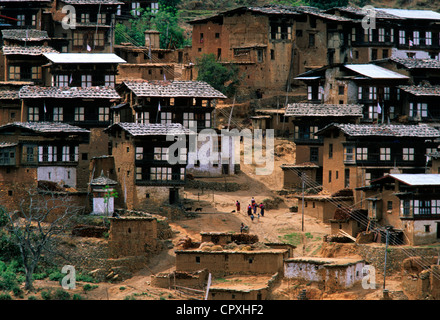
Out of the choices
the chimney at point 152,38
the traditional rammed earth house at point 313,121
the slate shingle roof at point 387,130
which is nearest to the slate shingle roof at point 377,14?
the traditional rammed earth house at point 313,121

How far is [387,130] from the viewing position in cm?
11219

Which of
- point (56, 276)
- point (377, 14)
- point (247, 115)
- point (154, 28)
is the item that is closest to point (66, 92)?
point (247, 115)

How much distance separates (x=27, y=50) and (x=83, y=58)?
6.81 m

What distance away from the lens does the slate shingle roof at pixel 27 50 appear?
419ft

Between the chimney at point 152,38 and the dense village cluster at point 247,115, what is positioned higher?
the chimney at point 152,38

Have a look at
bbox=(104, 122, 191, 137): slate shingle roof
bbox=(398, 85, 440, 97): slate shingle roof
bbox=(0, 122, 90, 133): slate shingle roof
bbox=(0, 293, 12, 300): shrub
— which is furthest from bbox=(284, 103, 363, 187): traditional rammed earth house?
bbox=(0, 293, 12, 300): shrub

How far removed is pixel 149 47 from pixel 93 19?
671 centimetres

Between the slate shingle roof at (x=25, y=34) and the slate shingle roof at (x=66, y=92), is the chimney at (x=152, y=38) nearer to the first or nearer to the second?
the slate shingle roof at (x=25, y=34)

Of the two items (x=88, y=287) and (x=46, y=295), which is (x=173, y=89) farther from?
(x=46, y=295)

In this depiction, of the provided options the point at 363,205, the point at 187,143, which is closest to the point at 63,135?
the point at 187,143

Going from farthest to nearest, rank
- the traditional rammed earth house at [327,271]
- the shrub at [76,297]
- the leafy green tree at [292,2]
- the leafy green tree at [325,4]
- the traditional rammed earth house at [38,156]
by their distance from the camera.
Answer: the leafy green tree at [292,2] → the leafy green tree at [325,4] → the traditional rammed earth house at [38,156] → the traditional rammed earth house at [327,271] → the shrub at [76,297]

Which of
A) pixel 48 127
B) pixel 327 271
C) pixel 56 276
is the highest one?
pixel 48 127

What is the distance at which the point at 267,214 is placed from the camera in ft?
369
